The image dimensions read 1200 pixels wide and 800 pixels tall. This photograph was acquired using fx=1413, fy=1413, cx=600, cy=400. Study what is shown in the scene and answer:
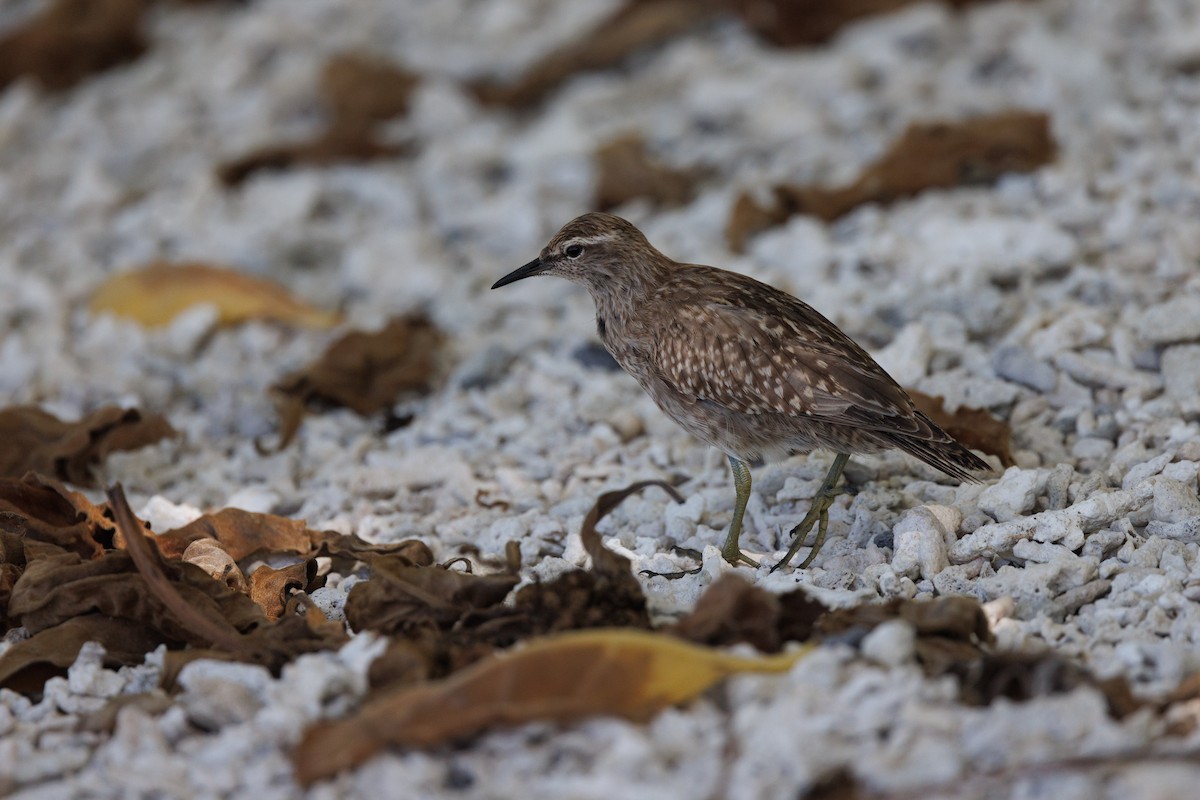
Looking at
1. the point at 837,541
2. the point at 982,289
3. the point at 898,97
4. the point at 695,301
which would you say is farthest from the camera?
the point at 898,97

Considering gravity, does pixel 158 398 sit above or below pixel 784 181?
below

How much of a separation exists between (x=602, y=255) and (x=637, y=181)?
225cm

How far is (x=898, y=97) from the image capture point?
7684mm

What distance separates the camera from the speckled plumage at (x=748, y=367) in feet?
14.5

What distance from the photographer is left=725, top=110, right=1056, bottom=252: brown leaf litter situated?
21.9 ft

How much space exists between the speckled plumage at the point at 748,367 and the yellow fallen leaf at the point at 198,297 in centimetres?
206

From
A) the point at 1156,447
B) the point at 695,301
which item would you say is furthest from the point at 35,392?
the point at 1156,447

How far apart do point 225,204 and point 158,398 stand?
1.94m

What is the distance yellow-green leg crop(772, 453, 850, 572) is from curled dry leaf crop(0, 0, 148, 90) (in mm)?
6626

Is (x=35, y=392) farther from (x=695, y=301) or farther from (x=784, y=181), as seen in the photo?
(x=784, y=181)

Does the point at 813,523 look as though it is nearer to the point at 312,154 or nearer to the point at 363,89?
the point at 312,154

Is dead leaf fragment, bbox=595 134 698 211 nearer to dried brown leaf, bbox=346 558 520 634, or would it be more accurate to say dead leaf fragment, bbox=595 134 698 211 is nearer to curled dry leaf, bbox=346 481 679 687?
curled dry leaf, bbox=346 481 679 687

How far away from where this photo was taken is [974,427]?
189 inches

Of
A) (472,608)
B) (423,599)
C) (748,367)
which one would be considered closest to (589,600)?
(472,608)
